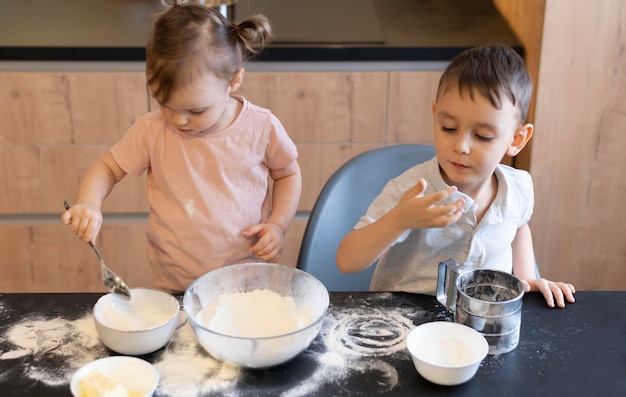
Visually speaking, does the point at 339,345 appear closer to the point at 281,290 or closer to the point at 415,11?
the point at 281,290

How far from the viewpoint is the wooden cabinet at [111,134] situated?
7.35ft

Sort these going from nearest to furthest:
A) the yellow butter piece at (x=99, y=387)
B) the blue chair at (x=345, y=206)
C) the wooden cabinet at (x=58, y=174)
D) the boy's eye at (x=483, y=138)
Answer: the yellow butter piece at (x=99, y=387) → the boy's eye at (x=483, y=138) → the blue chair at (x=345, y=206) → the wooden cabinet at (x=58, y=174)

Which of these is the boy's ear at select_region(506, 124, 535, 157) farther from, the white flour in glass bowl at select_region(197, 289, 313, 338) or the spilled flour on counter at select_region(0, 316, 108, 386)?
the spilled flour on counter at select_region(0, 316, 108, 386)

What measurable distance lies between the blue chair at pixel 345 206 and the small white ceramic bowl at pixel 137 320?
42 cm

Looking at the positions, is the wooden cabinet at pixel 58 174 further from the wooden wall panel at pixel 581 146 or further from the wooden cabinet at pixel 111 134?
the wooden wall panel at pixel 581 146

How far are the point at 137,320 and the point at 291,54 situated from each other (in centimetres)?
121

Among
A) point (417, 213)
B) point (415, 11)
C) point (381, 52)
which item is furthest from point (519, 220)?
point (415, 11)

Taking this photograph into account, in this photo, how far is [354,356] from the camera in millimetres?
1113

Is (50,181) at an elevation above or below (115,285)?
below

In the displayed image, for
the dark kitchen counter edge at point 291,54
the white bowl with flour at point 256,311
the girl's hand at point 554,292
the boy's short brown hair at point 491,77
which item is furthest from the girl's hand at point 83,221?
the dark kitchen counter edge at point 291,54

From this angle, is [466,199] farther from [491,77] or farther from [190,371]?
[190,371]

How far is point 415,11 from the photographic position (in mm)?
2557

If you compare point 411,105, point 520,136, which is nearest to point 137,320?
point 520,136

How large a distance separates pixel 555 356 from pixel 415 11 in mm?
1667
